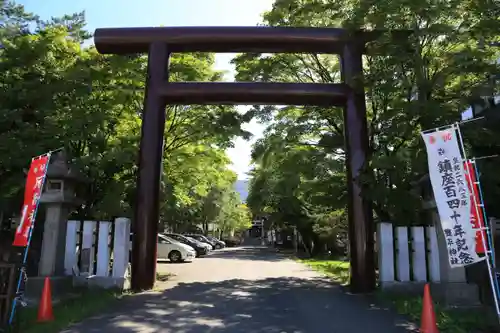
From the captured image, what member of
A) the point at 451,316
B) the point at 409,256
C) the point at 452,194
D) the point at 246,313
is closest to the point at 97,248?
the point at 246,313

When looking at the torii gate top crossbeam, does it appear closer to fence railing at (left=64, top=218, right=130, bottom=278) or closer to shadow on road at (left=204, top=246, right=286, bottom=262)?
fence railing at (left=64, top=218, right=130, bottom=278)

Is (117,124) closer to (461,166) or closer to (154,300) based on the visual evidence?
(154,300)

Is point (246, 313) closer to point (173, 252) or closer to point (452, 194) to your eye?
point (452, 194)

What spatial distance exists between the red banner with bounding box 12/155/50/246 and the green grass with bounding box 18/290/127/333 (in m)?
1.24

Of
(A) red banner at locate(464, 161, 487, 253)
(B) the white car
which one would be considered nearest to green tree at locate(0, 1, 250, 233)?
(B) the white car

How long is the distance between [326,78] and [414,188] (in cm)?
499

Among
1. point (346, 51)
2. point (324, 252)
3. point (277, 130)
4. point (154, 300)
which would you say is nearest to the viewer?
point (154, 300)

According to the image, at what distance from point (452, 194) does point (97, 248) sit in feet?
27.5

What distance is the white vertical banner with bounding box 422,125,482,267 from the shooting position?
6.72 m

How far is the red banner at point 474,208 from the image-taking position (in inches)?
262

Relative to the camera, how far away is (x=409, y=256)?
10.8 meters

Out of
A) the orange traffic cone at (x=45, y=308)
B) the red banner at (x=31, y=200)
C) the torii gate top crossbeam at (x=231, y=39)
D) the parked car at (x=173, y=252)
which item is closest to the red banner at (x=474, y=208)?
the torii gate top crossbeam at (x=231, y=39)

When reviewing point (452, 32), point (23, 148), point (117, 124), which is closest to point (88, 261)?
point (23, 148)

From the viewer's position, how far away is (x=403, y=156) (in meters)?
9.88
